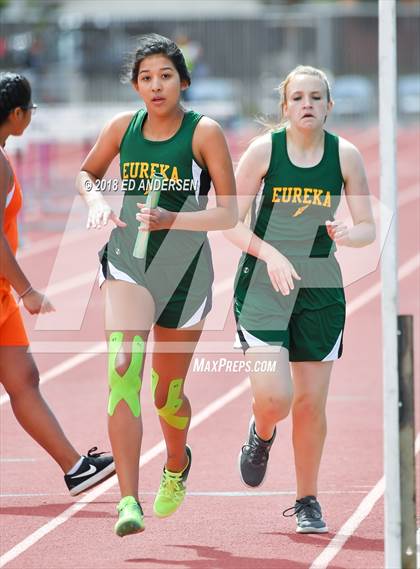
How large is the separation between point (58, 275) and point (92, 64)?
2165 centimetres

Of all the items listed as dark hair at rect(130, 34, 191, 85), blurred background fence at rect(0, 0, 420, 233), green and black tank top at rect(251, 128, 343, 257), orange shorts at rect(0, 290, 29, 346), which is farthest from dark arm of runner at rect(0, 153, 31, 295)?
blurred background fence at rect(0, 0, 420, 233)

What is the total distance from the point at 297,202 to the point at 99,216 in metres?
0.99

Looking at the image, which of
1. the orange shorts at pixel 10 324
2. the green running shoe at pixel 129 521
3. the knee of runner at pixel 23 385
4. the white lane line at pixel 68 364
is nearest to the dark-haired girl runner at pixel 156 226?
the green running shoe at pixel 129 521

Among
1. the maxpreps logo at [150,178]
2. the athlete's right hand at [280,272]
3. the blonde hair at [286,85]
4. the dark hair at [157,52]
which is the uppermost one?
the dark hair at [157,52]

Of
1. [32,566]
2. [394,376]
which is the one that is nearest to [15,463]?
[32,566]

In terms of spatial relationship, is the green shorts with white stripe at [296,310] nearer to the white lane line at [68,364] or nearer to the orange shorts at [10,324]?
the orange shorts at [10,324]

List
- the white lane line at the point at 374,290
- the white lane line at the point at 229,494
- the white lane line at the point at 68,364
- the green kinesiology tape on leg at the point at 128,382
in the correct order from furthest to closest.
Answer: the white lane line at the point at 374,290 < the white lane line at the point at 68,364 < the white lane line at the point at 229,494 < the green kinesiology tape on leg at the point at 128,382

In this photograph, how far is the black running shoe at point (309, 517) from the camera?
6840mm

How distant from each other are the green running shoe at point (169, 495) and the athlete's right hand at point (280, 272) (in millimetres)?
1032

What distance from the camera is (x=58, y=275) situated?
17172mm

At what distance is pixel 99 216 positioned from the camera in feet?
20.3

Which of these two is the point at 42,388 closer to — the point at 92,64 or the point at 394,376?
the point at 394,376

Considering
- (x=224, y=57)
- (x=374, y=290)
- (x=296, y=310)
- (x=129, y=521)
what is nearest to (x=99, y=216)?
(x=296, y=310)

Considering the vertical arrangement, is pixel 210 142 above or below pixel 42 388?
above
